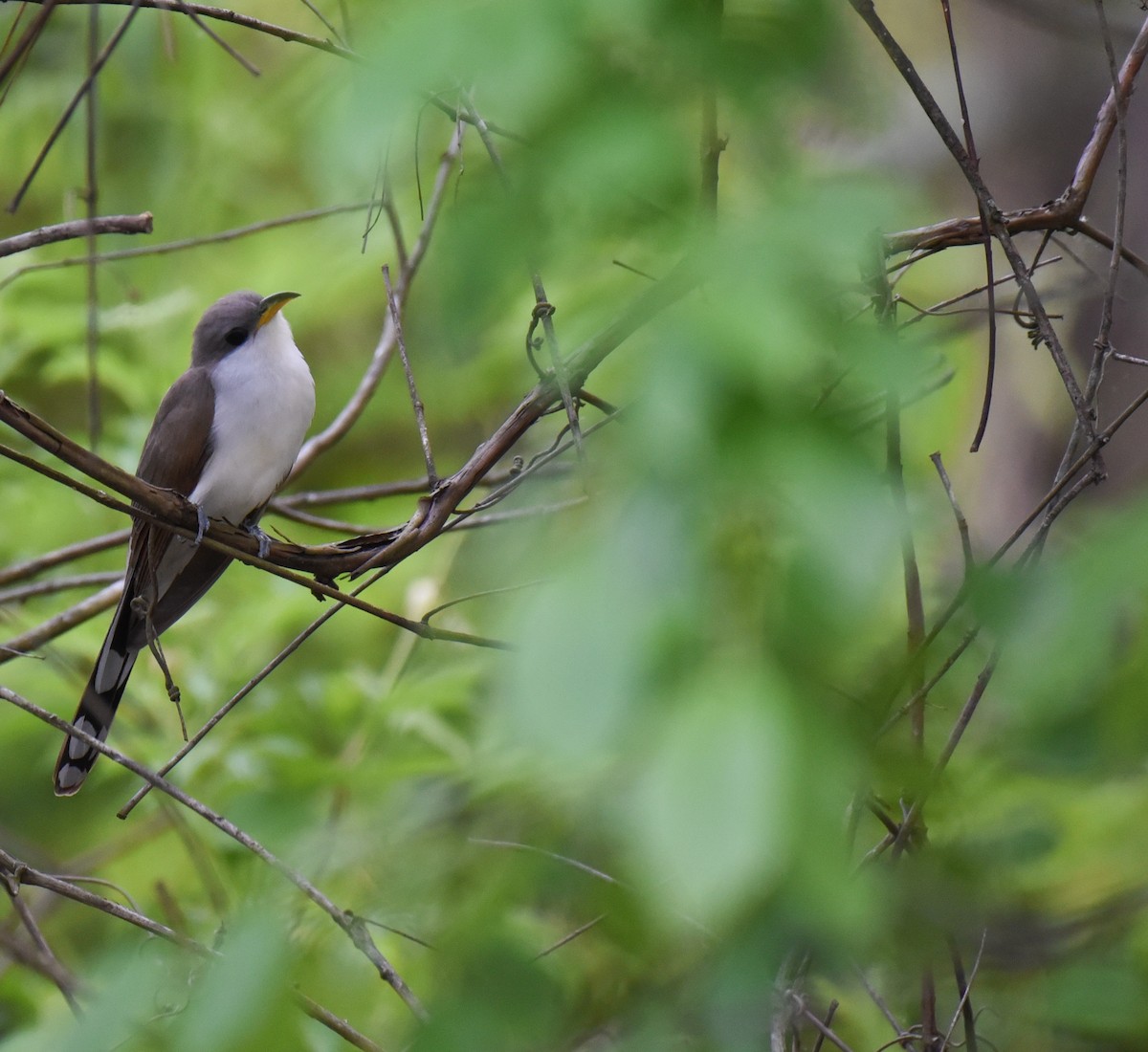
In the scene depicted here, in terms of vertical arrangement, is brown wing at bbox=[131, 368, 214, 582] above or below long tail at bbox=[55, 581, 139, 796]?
above

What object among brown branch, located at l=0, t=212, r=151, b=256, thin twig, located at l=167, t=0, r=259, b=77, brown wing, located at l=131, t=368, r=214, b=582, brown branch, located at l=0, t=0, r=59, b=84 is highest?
thin twig, located at l=167, t=0, r=259, b=77

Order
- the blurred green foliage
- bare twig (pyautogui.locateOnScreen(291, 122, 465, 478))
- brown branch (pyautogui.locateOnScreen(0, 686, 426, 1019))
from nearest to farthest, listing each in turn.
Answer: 1. the blurred green foliage
2. brown branch (pyautogui.locateOnScreen(0, 686, 426, 1019))
3. bare twig (pyautogui.locateOnScreen(291, 122, 465, 478))

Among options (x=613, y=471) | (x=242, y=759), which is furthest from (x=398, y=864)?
(x=242, y=759)

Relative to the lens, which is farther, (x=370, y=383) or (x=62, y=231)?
(x=370, y=383)

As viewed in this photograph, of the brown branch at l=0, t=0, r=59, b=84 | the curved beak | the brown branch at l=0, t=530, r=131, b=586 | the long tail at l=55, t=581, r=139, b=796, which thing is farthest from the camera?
the curved beak

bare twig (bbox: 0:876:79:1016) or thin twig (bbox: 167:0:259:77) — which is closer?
bare twig (bbox: 0:876:79:1016)

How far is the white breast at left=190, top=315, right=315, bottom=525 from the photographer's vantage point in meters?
3.90

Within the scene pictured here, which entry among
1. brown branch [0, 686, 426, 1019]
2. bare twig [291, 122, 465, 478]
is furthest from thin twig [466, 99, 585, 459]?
bare twig [291, 122, 465, 478]

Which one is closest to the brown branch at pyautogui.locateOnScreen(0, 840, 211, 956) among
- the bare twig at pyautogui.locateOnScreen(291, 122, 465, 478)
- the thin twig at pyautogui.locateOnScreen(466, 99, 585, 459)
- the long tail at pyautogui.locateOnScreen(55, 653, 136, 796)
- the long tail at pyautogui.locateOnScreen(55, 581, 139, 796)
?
the thin twig at pyautogui.locateOnScreen(466, 99, 585, 459)

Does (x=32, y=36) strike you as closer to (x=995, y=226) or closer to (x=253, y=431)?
(x=995, y=226)

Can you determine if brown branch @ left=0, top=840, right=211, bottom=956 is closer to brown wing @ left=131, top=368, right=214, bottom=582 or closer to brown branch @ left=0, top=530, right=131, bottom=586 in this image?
brown branch @ left=0, top=530, right=131, bottom=586

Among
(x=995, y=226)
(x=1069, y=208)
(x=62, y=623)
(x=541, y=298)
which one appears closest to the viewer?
(x=541, y=298)

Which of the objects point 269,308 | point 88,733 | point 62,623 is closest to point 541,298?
point 62,623

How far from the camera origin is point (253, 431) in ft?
12.8
